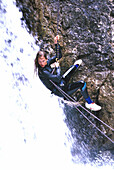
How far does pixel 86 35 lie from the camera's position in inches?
166

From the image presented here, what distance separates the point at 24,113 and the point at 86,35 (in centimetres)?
213

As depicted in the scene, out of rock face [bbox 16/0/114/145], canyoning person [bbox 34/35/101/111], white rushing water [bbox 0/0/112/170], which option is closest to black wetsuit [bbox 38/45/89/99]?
canyoning person [bbox 34/35/101/111]

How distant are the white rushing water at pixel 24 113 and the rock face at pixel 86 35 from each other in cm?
38

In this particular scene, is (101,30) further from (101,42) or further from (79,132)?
(79,132)

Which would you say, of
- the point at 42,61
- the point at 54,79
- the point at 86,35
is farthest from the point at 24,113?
the point at 86,35

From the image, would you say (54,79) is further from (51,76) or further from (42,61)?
(42,61)

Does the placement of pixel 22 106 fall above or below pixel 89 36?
below

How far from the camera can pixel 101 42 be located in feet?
13.8

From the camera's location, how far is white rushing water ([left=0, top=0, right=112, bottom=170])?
3465 mm

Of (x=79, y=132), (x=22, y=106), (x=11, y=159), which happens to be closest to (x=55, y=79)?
(x=22, y=106)

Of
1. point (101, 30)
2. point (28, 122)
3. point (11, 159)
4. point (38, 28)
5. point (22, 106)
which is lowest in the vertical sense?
point (11, 159)

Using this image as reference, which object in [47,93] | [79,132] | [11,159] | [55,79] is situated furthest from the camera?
[79,132]

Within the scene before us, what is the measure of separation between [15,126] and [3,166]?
0.70 meters

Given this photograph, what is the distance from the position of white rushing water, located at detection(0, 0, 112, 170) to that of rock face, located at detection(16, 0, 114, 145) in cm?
38
